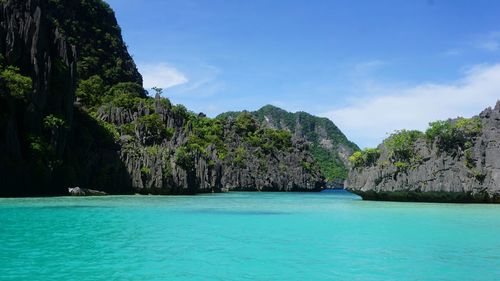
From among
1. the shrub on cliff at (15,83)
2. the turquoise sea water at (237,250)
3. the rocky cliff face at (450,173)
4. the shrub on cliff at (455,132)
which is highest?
the shrub on cliff at (15,83)

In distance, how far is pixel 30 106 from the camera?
4422cm

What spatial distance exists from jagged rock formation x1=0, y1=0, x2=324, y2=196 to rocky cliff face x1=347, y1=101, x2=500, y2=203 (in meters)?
27.8

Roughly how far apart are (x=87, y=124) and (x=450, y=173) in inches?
1624

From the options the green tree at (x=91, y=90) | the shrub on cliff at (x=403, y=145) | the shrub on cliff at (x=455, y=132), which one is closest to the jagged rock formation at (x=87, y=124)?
the green tree at (x=91, y=90)

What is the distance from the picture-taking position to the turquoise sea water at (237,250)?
→ 1187 centimetres

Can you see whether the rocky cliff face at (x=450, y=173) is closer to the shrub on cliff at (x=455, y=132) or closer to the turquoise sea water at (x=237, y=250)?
the shrub on cliff at (x=455, y=132)

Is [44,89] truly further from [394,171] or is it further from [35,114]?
[394,171]

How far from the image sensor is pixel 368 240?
18219 mm

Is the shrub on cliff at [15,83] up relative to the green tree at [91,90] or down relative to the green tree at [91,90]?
down

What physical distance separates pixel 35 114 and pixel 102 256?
118 feet

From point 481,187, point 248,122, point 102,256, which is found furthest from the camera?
point 248,122

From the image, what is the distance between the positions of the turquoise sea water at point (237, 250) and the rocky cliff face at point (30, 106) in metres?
19.9

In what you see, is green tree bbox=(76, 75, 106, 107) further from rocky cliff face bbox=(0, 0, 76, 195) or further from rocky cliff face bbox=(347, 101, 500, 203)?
rocky cliff face bbox=(347, 101, 500, 203)

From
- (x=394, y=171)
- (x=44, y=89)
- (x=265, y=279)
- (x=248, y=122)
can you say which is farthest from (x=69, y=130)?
(x=248, y=122)
